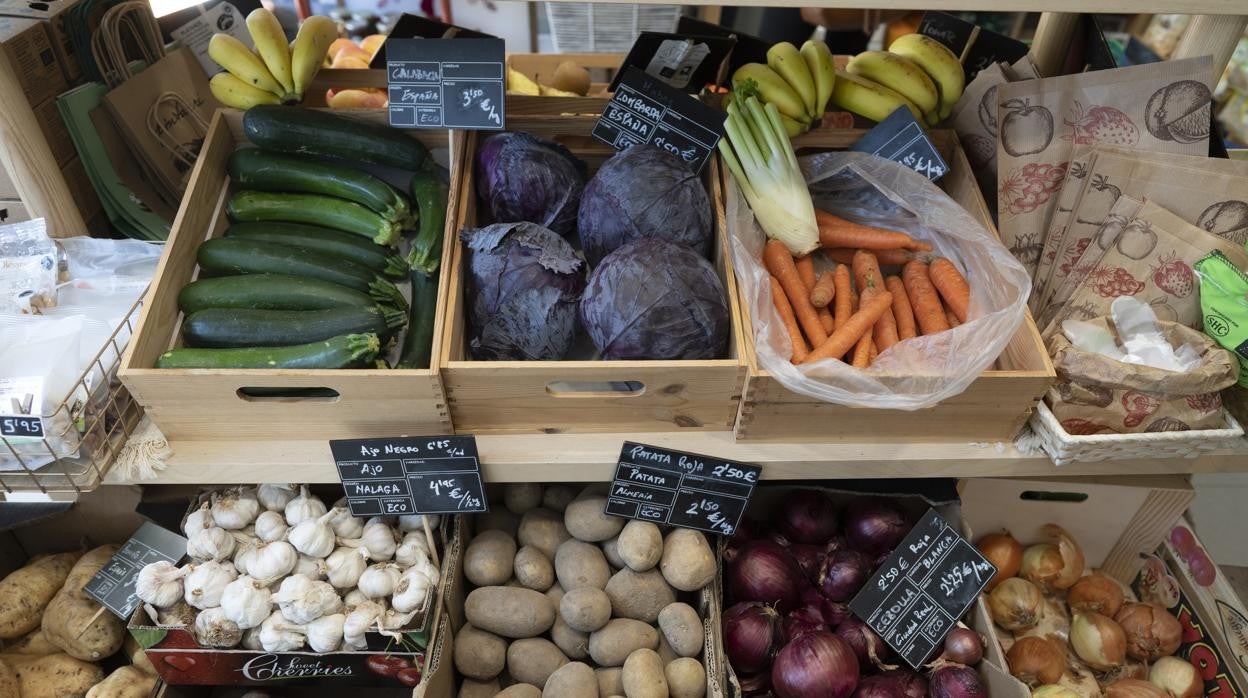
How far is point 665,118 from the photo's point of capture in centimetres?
155

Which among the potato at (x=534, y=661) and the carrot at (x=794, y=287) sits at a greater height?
the carrot at (x=794, y=287)

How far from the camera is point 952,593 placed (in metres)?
1.41

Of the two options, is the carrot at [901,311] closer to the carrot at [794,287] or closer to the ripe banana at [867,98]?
the carrot at [794,287]

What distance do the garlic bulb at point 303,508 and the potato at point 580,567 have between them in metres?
0.43

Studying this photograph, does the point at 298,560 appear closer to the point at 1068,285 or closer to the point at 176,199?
the point at 176,199

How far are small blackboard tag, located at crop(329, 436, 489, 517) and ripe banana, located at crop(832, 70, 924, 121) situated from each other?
43.5 inches

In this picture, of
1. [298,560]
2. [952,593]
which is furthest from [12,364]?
[952,593]

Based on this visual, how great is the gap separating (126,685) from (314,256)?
2.71ft

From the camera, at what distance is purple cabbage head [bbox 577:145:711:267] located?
1.42 metres

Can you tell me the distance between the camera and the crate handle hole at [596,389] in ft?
4.18

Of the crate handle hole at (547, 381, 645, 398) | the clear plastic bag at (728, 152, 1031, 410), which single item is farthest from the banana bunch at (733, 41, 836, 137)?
the crate handle hole at (547, 381, 645, 398)

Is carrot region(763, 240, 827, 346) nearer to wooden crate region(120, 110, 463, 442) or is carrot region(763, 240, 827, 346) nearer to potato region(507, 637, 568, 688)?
wooden crate region(120, 110, 463, 442)

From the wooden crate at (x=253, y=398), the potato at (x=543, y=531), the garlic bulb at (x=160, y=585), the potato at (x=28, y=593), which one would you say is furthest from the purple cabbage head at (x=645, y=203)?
the potato at (x=28, y=593)

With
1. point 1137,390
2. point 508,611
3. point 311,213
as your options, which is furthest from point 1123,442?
point 311,213
